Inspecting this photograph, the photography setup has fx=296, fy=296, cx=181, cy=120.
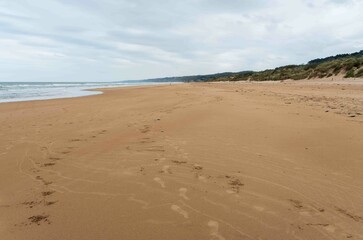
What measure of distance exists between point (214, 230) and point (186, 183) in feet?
4.53

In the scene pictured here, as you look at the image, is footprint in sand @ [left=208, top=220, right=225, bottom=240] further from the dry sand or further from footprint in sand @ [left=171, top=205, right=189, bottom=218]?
footprint in sand @ [left=171, top=205, right=189, bottom=218]

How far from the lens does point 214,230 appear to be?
3227 millimetres

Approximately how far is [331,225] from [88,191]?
322cm

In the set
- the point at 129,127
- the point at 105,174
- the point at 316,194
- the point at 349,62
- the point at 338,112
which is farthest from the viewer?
the point at 349,62

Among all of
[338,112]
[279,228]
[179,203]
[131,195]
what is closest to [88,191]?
[131,195]

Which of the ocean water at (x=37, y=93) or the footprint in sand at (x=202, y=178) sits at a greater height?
the footprint in sand at (x=202, y=178)

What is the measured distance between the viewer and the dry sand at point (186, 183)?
331cm

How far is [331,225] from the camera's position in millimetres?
3299

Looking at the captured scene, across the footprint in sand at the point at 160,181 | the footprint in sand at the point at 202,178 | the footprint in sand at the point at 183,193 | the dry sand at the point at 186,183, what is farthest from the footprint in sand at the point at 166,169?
the footprint in sand at the point at 183,193

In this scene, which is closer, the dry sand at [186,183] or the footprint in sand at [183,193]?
the dry sand at [186,183]

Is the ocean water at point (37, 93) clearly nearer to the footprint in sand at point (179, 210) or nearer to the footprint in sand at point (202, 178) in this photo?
the footprint in sand at point (202, 178)

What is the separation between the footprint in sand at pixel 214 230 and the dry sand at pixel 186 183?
15 mm

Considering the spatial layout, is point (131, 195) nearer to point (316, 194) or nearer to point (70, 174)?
point (70, 174)

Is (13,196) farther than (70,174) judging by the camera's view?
No
